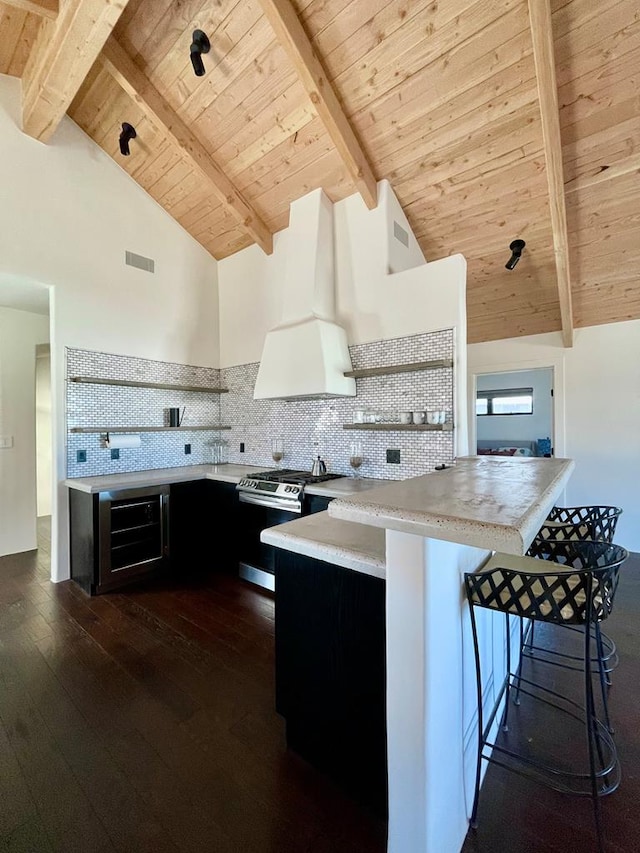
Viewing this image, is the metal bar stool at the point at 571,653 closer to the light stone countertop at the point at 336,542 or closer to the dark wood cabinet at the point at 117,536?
the light stone countertop at the point at 336,542

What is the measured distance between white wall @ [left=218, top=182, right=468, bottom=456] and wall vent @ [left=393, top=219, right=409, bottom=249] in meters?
0.08

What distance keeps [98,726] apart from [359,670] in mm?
1308

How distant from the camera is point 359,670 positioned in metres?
1.31

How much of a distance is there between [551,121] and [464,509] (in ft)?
8.61

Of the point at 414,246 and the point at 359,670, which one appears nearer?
the point at 359,670

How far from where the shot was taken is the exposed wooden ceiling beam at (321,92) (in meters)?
2.29

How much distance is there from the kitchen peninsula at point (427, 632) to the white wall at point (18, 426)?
167 inches

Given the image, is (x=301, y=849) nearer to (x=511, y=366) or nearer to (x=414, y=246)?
(x=414, y=246)

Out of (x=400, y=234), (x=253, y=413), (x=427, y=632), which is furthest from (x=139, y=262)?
(x=427, y=632)

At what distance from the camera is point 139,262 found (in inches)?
156

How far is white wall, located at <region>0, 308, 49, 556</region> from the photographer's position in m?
3.93

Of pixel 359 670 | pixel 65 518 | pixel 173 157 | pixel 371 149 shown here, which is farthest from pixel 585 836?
pixel 173 157

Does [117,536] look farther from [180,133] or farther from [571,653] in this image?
[180,133]

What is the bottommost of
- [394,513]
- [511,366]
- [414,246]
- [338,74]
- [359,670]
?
[359,670]
